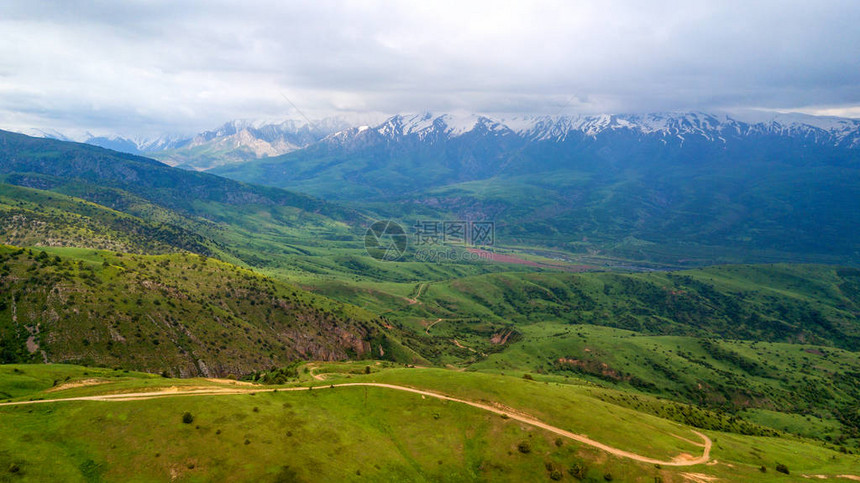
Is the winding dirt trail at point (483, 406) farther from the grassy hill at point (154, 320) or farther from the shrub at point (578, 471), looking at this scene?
the grassy hill at point (154, 320)

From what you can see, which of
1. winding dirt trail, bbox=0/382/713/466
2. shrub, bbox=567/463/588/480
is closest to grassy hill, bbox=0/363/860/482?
shrub, bbox=567/463/588/480

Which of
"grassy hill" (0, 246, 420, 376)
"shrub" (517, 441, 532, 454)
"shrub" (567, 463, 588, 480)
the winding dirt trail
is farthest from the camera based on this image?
"grassy hill" (0, 246, 420, 376)

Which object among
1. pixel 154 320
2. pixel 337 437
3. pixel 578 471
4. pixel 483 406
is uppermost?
pixel 154 320

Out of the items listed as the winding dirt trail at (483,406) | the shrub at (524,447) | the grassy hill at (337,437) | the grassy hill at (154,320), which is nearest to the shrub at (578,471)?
the grassy hill at (337,437)

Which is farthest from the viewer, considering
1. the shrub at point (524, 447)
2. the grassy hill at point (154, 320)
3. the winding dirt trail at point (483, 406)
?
the grassy hill at point (154, 320)

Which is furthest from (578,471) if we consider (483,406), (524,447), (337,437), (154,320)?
(154,320)

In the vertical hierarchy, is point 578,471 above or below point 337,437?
below

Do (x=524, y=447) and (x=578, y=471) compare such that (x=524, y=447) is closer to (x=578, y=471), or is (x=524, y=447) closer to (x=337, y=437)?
(x=578, y=471)

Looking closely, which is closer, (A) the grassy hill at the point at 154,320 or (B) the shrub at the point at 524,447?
(B) the shrub at the point at 524,447

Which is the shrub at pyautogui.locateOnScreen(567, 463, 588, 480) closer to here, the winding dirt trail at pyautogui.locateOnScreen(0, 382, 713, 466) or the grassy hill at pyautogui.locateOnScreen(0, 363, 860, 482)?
the grassy hill at pyautogui.locateOnScreen(0, 363, 860, 482)

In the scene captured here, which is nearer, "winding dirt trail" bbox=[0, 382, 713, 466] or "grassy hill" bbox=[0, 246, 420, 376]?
"winding dirt trail" bbox=[0, 382, 713, 466]
